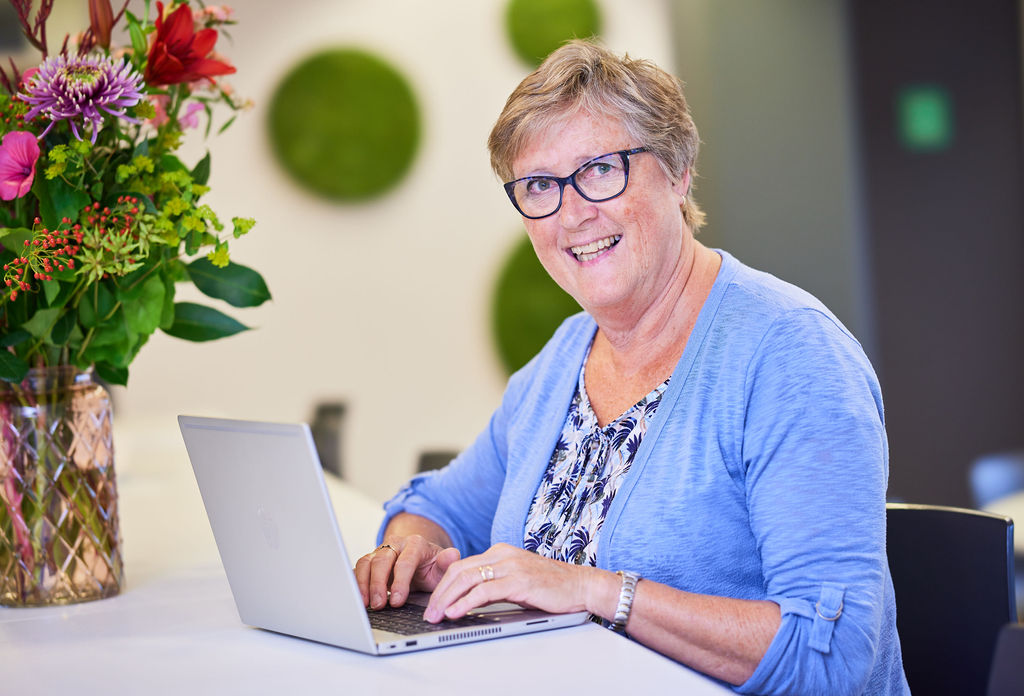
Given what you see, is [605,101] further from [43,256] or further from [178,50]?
[43,256]

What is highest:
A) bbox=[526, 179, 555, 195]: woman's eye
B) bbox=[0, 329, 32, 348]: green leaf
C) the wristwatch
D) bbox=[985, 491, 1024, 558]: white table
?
bbox=[526, 179, 555, 195]: woman's eye

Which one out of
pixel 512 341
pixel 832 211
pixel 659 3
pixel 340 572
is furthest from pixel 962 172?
pixel 340 572

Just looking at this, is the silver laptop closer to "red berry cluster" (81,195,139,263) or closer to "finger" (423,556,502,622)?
"finger" (423,556,502,622)

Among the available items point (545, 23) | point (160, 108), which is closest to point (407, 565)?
point (160, 108)

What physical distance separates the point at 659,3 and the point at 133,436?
291 centimetres

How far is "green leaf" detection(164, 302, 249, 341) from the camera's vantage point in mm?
1616

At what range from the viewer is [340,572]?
41.1 inches

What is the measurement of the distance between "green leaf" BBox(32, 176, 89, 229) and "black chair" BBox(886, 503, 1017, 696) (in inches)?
48.6

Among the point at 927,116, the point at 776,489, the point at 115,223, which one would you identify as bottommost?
the point at 776,489

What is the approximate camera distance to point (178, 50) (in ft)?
4.89

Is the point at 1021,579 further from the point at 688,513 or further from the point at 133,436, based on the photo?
the point at 133,436

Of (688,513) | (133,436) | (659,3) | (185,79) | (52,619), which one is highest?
(659,3)

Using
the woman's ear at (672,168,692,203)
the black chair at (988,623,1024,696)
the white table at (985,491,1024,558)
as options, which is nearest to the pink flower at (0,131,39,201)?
the woman's ear at (672,168,692,203)

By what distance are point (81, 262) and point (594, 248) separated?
735 millimetres
